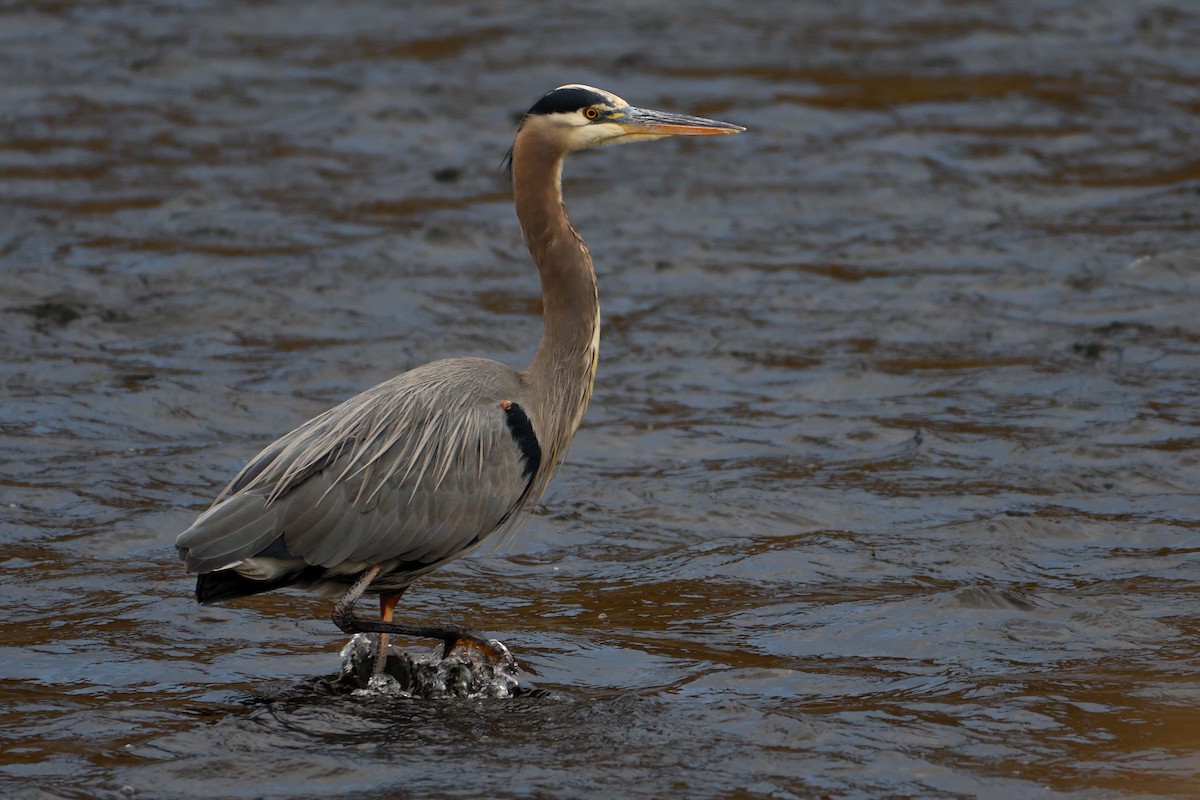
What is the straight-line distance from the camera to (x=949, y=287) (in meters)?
12.7

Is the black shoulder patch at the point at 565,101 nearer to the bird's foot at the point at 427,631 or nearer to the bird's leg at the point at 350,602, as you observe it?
the bird's leg at the point at 350,602

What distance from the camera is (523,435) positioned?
710 cm

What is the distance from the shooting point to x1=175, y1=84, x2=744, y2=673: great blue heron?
6613 millimetres

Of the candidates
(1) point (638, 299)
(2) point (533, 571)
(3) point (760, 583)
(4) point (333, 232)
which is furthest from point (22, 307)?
(3) point (760, 583)

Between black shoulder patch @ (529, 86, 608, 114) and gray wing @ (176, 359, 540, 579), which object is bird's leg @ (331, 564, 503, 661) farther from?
black shoulder patch @ (529, 86, 608, 114)

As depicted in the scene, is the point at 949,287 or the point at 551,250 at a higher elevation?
the point at 551,250

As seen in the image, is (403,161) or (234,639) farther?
(403,161)

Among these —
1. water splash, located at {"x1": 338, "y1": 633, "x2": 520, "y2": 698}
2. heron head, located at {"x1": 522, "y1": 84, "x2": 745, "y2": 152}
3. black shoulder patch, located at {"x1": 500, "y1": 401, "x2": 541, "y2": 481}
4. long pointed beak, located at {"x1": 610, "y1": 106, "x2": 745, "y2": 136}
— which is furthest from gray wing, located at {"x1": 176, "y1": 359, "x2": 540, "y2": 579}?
long pointed beak, located at {"x1": 610, "y1": 106, "x2": 745, "y2": 136}

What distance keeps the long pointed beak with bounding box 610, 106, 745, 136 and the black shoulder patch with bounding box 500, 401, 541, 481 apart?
1.34 meters

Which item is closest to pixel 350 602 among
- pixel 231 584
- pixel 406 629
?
pixel 406 629

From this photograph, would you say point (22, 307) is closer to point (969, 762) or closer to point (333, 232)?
point (333, 232)

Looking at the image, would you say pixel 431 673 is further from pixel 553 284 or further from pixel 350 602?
pixel 553 284

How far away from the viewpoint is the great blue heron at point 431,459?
6.61m

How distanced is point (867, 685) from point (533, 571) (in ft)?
6.79
